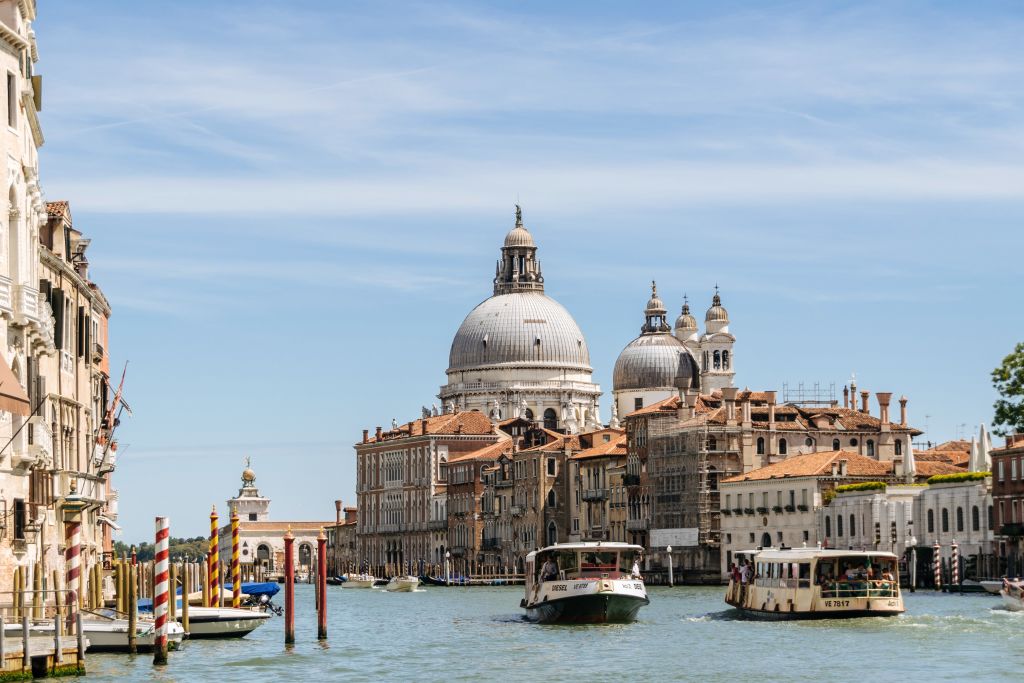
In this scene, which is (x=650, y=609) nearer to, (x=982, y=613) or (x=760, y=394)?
(x=982, y=613)

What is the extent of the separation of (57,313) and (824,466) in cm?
5853

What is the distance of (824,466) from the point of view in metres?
93.0

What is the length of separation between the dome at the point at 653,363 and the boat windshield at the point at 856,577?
96657mm

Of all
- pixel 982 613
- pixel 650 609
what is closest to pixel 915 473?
pixel 650 609

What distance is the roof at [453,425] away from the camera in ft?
472

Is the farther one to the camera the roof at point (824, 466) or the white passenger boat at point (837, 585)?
the roof at point (824, 466)

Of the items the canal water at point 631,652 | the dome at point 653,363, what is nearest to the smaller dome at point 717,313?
the dome at point 653,363

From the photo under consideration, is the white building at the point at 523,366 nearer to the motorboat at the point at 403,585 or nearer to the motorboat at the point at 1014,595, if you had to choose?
the motorboat at the point at 403,585

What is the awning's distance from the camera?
97.0 ft

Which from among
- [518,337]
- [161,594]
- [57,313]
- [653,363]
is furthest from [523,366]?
[161,594]

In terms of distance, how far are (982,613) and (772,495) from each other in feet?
134

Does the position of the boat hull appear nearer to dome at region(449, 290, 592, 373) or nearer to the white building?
the white building

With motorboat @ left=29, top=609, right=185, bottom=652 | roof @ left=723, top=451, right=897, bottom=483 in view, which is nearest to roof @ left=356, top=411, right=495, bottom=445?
roof @ left=723, top=451, right=897, bottom=483

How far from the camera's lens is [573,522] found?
12169 centimetres
